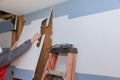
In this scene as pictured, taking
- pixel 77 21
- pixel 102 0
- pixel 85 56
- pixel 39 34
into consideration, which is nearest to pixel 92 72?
pixel 85 56

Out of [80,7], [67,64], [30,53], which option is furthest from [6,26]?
[67,64]

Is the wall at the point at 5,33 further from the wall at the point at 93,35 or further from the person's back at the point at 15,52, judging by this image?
the wall at the point at 93,35

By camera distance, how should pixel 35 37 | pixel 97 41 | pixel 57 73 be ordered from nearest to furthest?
pixel 97 41 → pixel 57 73 → pixel 35 37

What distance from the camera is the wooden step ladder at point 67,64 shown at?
5.74 ft

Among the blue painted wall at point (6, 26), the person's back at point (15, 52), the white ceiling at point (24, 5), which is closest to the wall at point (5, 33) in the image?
the blue painted wall at point (6, 26)

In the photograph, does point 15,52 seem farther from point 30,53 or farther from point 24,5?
point 24,5

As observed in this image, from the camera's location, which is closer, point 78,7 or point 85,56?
point 85,56

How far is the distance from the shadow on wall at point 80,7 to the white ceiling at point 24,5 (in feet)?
0.28

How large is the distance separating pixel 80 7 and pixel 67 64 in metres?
0.70

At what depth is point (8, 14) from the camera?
9.76 feet

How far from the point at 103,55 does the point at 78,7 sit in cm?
68

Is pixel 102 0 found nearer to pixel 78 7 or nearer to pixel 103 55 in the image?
pixel 78 7

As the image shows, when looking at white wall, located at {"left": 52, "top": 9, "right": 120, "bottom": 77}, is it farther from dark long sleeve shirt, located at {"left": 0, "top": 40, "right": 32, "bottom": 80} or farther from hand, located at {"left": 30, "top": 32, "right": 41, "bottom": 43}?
dark long sleeve shirt, located at {"left": 0, "top": 40, "right": 32, "bottom": 80}

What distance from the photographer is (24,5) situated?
8.24 feet
